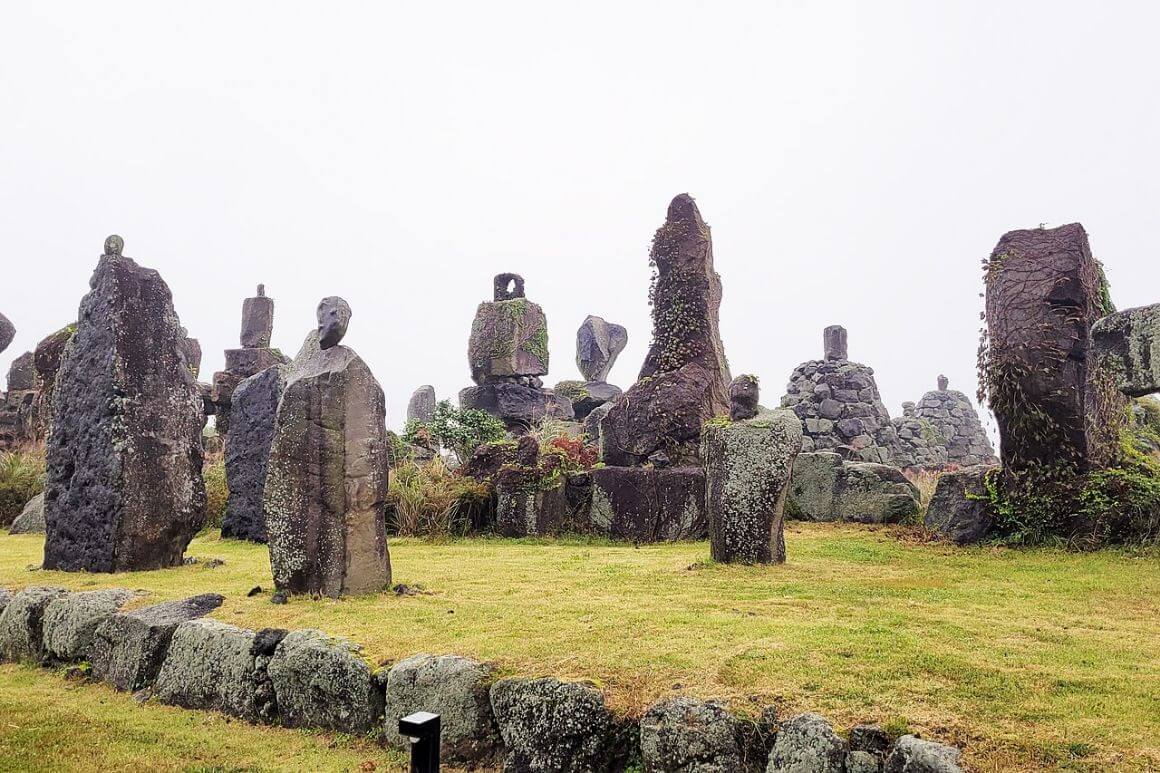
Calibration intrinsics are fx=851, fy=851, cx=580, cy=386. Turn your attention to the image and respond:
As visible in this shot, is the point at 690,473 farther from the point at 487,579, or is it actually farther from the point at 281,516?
the point at 281,516

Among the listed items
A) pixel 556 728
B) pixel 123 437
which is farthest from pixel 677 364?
pixel 556 728

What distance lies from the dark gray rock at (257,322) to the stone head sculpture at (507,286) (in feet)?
18.3

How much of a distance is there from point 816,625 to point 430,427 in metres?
10.0

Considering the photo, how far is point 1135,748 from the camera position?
2953 mm

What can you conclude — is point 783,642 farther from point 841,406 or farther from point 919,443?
point 919,443

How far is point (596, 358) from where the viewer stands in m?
21.2

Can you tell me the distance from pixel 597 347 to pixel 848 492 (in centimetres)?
1076

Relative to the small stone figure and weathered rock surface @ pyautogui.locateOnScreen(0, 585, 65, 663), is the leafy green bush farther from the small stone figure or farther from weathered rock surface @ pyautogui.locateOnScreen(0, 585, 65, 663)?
the small stone figure

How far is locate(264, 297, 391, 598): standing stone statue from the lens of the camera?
5945 millimetres

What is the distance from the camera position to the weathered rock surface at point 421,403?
23641 mm

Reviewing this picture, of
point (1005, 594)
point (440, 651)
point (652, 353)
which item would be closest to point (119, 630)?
point (440, 651)

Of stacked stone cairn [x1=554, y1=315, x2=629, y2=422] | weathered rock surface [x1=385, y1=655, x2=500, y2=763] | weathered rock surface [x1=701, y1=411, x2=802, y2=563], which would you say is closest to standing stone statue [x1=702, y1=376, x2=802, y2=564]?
weathered rock surface [x1=701, y1=411, x2=802, y2=563]

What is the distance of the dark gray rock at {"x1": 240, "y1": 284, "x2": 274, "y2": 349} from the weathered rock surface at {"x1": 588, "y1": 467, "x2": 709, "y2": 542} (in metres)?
11.7

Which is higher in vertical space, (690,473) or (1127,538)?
(690,473)
